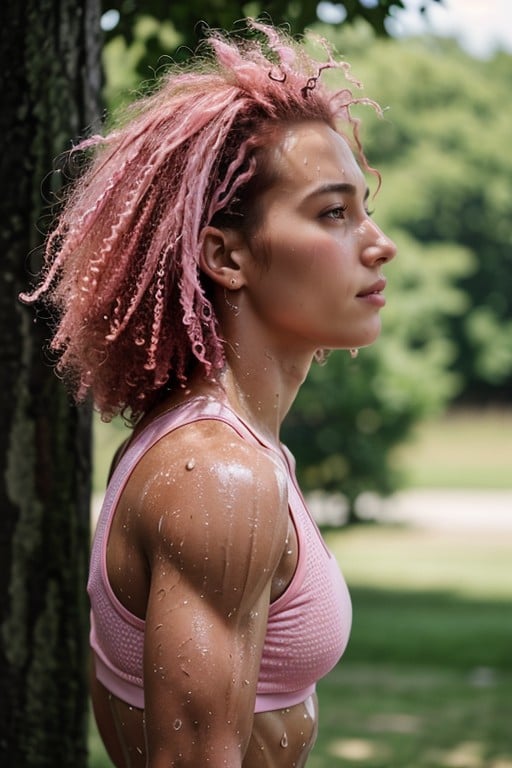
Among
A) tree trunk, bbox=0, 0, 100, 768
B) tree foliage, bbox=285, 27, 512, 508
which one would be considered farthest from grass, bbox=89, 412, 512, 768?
tree trunk, bbox=0, 0, 100, 768

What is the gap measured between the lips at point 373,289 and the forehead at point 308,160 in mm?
157

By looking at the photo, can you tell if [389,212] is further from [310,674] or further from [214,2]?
[310,674]

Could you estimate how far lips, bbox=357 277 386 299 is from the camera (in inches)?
80.8

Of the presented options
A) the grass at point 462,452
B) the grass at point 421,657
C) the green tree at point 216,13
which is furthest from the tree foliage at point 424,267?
the green tree at point 216,13

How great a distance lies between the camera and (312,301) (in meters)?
2.01

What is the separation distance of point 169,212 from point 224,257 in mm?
117

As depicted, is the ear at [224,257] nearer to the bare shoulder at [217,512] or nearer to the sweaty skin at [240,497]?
the sweaty skin at [240,497]

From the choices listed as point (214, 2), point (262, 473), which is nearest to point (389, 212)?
point (214, 2)

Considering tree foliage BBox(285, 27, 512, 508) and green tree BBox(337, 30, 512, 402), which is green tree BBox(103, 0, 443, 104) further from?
green tree BBox(337, 30, 512, 402)

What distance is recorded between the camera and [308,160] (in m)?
2.01

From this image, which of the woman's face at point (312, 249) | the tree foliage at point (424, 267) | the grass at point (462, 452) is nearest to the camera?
the woman's face at point (312, 249)

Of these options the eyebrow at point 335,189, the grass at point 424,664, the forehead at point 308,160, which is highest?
the forehead at point 308,160

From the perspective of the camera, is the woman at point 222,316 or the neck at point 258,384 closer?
the woman at point 222,316

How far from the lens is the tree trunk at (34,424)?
3.21m
